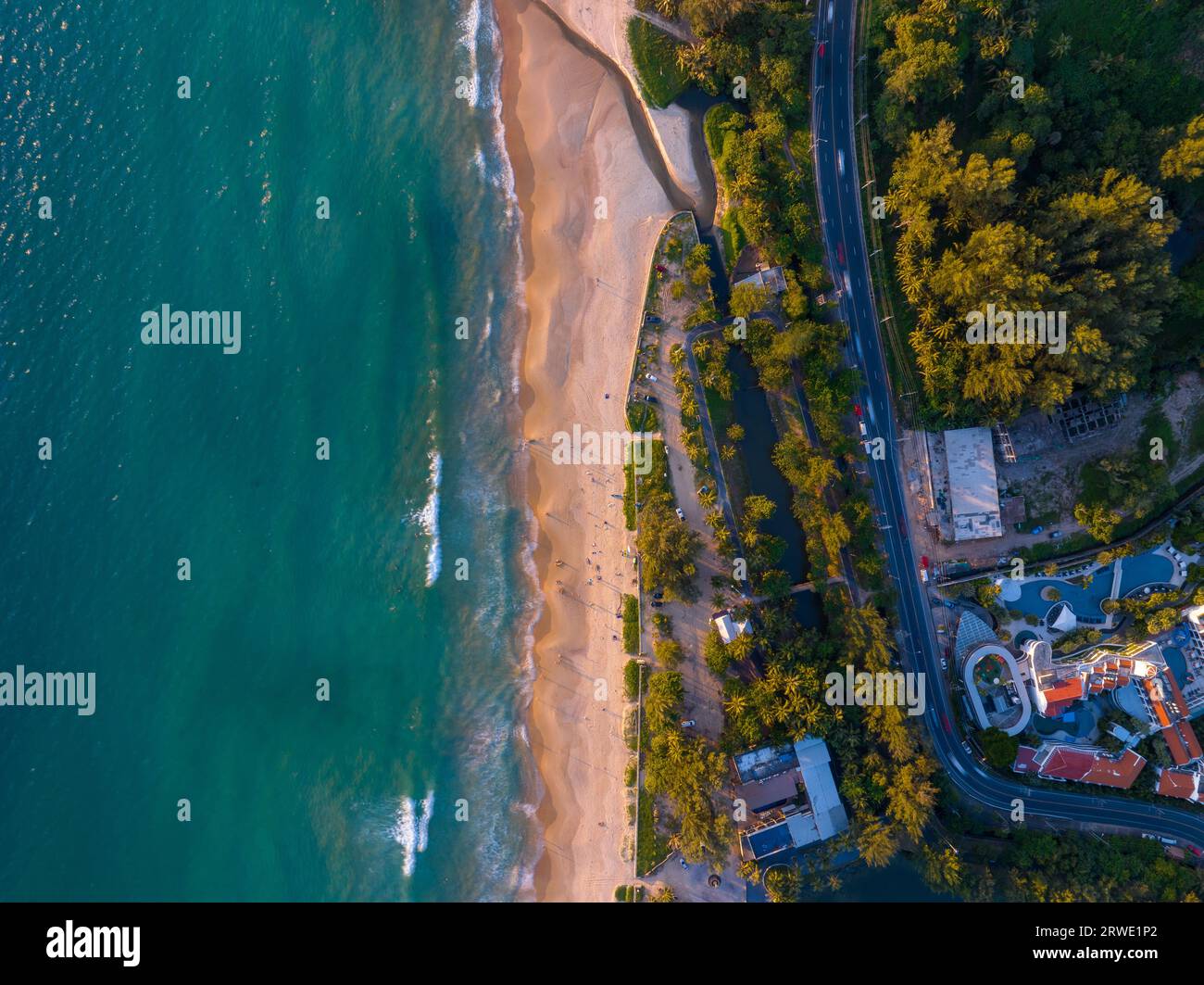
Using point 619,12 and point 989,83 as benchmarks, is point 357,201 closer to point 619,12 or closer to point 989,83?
point 619,12

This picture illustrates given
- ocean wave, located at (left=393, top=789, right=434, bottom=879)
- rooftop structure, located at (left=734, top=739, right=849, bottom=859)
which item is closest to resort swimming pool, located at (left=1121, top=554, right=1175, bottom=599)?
rooftop structure, located at (left=734, top=739, right=849, bottom=859)

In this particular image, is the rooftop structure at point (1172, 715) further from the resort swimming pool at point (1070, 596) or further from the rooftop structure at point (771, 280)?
the rooftop structure at point (771, 280)

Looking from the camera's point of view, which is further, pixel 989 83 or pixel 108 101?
pixel 108 101

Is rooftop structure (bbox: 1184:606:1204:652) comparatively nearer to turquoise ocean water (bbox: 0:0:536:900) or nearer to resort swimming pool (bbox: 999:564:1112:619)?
resort swimming pool (bbox: 999:564:1112:619)

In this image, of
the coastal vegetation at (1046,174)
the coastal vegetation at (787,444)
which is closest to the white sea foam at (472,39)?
the coastal vegetation at (787,444)

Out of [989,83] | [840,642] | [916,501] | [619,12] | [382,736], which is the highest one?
[619,12]

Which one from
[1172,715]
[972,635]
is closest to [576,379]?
[972,635]

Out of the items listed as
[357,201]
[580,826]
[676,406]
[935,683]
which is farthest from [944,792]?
[357,201]

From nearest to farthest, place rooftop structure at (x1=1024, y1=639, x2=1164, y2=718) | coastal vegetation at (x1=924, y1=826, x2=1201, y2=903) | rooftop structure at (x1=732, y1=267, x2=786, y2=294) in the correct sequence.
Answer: coastal vegetation at (x1=924, y1=826, x2=1201, y2=903)
rooftop structure at (x1=1024, y1=639, x2=1164, y2=718)
rooftop structure at (x1=732, y1=267, x2=786, y2=294)
